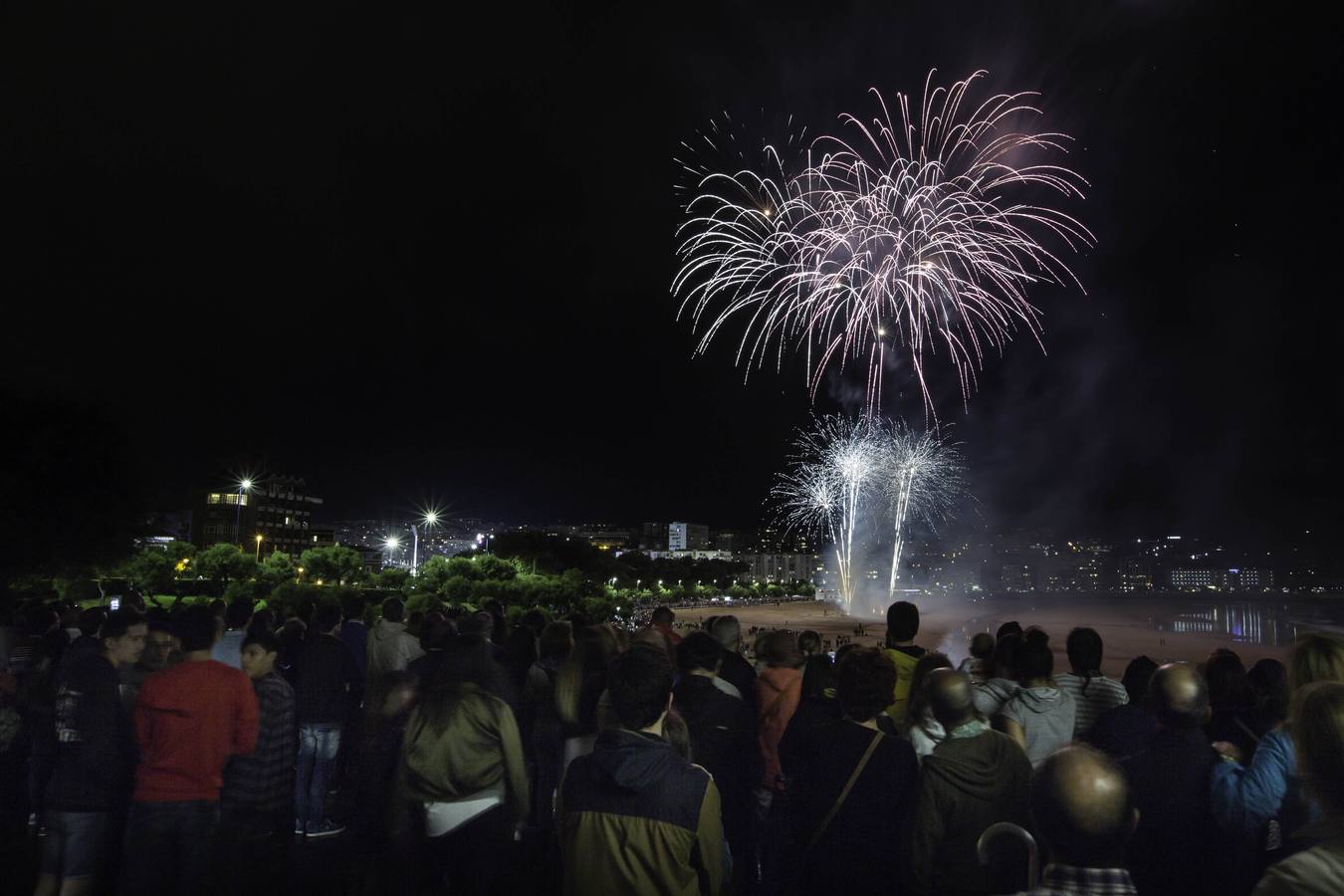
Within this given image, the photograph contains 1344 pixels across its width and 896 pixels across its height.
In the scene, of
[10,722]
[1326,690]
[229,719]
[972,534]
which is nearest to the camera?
[1326,690]

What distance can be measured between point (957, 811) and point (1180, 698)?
3.81ft

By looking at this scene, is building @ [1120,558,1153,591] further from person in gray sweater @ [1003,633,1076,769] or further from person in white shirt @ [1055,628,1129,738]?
person in gray sweater @ [1003,633,1076,769]

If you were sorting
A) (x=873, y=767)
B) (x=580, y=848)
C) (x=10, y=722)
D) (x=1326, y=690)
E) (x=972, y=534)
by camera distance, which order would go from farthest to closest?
(x=972, y=534), (x=10, y=722), (x=873, y=767), (x=580, y=848), (x=1326, y=690)

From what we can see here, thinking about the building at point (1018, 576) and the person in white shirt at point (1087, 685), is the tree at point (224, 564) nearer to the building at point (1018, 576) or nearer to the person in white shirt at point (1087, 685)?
the person in white shirt at point (1087, 685)

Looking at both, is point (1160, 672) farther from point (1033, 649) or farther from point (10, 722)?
point (10, 722)

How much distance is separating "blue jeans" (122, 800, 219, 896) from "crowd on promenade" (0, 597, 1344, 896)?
11 millimetres

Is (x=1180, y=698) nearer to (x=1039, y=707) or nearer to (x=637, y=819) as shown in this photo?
(x=1039, y=707)

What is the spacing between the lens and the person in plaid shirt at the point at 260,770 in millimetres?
4832

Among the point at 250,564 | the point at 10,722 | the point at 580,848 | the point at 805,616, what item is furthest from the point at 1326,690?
the point at 805,616

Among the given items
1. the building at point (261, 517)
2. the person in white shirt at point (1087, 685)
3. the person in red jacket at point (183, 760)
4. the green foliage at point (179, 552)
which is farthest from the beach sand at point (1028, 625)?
the building at point (261, 517)

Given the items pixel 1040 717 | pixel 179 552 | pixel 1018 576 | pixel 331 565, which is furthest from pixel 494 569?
pixel 1018 576

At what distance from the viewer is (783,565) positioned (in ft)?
559

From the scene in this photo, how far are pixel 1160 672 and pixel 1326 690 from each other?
1.40m

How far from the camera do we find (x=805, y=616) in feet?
209
